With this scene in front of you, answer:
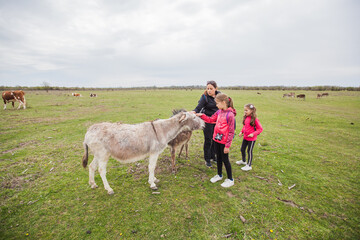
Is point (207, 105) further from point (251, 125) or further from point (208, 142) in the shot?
point (251, 125)

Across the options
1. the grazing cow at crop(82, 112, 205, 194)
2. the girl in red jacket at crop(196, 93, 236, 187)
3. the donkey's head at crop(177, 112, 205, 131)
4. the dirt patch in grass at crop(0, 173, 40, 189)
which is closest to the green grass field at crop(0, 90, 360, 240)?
the dirt patch in grass at crop(0, 173, 40, 189)

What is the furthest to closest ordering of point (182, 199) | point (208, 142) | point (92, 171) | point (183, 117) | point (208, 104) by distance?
point (208, 142)
point (208, 104)
point (183, 117)
point (92, 171)
point (182, 199)

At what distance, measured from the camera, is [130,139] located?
16.5 feet

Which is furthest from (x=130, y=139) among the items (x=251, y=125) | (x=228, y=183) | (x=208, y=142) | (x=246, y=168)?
(x=246, y=168)

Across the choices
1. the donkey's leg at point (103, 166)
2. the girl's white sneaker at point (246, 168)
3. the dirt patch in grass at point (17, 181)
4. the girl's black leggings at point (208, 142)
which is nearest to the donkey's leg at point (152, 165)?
the donkey's leg at point (103, 166)

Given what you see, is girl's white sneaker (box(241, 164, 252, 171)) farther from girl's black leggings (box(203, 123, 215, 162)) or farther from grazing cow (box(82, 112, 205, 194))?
grazing cow (box(82, 112, 205, 194))

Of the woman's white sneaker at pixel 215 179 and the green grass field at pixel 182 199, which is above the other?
the woman's white sneaker at pixel 215 179

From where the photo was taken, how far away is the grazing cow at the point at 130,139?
4.89 meters

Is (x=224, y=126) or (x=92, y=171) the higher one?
(x=224, y=126)

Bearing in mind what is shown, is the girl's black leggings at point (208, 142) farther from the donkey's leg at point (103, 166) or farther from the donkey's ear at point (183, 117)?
the donkey's leg at point (103, 166)

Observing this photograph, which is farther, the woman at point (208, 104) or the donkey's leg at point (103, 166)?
the woman at point (208, 104)

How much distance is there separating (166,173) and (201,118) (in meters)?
2.89

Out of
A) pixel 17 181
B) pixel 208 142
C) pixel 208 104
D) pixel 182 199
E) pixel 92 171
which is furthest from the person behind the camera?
pixel 208 142

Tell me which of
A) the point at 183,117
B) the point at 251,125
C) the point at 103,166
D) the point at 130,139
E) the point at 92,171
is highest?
the point at 183,117
